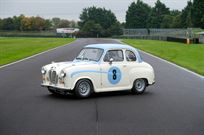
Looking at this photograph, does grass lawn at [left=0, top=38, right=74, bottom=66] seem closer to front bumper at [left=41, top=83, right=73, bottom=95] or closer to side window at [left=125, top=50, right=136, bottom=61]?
side window at [left=125, top=50, right=136, bottom=61]

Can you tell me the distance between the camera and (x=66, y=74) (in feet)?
43.3

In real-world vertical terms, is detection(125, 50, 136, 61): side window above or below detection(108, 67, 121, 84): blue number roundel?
above

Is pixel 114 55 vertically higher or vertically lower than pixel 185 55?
higher

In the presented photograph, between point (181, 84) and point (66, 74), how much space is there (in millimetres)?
6091

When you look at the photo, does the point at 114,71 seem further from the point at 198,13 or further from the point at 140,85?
the point at 198,13

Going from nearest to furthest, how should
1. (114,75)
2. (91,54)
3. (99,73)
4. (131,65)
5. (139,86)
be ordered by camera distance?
1. (99,73)
2. (114,75)
3. (91,54)
4. (131,65)
5. (139,86)

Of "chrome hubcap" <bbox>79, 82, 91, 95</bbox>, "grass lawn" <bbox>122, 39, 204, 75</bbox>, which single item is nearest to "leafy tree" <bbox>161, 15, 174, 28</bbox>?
"grass lawn" <bbox>122, 39, 204, 75</bbox>

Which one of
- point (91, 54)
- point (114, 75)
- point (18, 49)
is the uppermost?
point (91, 54)

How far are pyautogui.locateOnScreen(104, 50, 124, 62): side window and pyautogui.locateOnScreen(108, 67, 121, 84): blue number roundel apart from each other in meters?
0.32

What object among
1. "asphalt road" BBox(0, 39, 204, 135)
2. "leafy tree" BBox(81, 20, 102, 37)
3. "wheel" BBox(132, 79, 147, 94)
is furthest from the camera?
"leafy tree" BBox(81, 20, 102, 37)

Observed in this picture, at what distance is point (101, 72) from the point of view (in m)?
13.9

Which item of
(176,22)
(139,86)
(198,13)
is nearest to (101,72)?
(139,86)

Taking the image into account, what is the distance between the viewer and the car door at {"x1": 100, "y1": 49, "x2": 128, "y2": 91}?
14.0m

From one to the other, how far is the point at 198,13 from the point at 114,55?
123537mm
